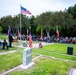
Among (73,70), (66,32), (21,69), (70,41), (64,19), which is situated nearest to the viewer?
(21,69)

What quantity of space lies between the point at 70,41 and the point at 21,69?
2090 centimetres

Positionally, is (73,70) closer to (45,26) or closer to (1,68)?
(1,68)

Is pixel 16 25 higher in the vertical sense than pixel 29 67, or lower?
higher

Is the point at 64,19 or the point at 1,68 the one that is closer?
the point at 1,68

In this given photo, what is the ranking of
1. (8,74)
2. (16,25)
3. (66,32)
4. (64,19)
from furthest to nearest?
(16,25) < (66,32) < (64,19) < (8,74)

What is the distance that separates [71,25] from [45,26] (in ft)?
22.3

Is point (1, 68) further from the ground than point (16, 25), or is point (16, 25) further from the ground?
point (16, 25)

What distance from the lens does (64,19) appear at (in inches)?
1378

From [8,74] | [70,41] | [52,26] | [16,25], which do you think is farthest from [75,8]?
[8,74]

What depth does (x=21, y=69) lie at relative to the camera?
8.88 meters

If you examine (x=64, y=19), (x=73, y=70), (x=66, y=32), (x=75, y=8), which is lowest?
(x=73, y=70)

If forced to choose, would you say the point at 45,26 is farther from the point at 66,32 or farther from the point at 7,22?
the point at 7,22

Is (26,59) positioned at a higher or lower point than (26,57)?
lower

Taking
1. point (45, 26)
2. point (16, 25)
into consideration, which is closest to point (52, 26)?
point (45, 26)
